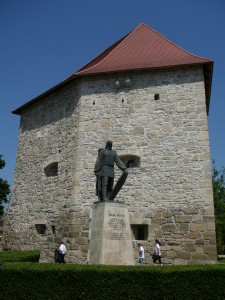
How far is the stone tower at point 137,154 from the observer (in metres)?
10.7

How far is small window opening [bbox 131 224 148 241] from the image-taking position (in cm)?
1109

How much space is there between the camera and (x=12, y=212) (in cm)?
1494

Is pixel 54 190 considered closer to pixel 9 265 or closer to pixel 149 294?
pixel 9 265

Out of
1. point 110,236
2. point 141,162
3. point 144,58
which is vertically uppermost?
point 144,58

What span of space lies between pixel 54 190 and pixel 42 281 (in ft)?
24.1

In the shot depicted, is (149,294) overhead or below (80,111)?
below

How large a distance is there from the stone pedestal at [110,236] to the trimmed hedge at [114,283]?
73 centimetres

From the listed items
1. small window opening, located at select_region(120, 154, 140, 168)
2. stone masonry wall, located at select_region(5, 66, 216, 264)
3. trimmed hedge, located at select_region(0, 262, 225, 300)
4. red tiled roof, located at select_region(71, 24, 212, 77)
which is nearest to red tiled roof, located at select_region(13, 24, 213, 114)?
red tiled roof, located at select_region(71, 24, 212, 77)

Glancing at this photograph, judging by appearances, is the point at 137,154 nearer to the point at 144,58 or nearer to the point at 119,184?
the point at 144,58

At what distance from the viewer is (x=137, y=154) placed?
11648 millimetres

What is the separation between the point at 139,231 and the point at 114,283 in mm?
5902

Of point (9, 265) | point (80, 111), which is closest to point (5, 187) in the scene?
point (80, 111)

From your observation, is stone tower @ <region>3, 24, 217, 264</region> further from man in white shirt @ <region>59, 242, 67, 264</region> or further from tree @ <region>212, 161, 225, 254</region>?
tree @ <region>212, 161, 225, 254</region>

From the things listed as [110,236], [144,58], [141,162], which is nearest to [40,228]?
[141,162]
